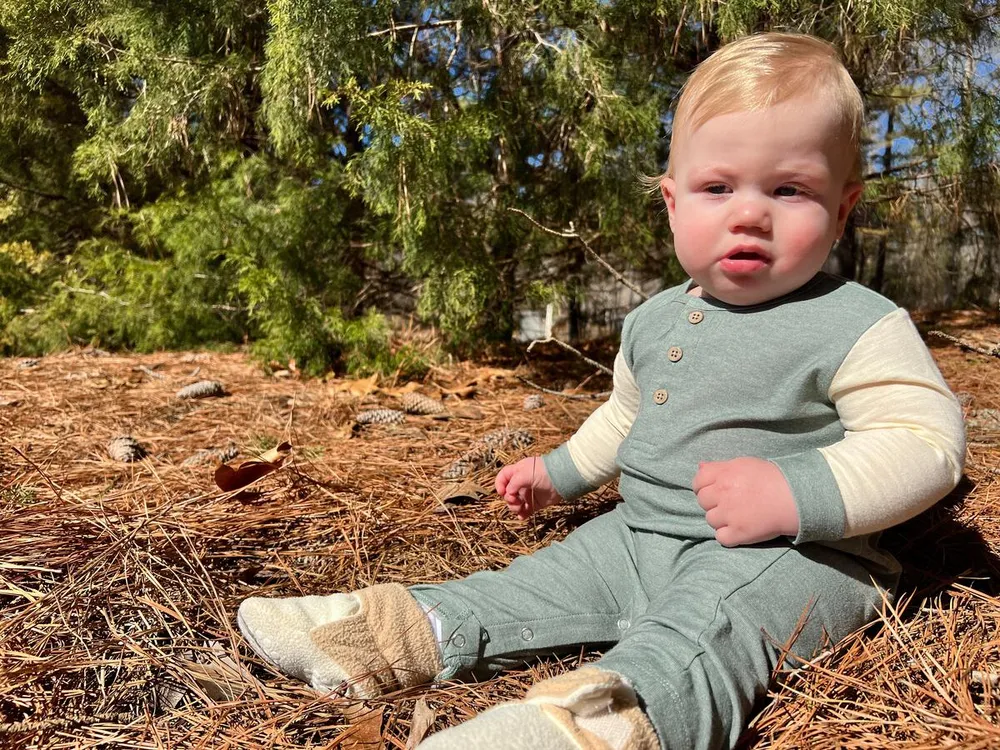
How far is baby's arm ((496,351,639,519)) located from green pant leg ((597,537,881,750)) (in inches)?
15.6

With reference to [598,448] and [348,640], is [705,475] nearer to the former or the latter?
[598,448]

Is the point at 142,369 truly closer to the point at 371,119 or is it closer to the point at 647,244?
the point at 371,119

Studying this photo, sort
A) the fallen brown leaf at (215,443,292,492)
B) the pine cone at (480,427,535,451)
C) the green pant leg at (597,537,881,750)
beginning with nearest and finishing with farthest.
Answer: the green pant leg at (597,537,881,750), the fallen brown leaf at (215,443,292,492), the pine cone at (480,427,535,451)

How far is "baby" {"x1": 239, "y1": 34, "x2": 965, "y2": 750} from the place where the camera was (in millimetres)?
1160

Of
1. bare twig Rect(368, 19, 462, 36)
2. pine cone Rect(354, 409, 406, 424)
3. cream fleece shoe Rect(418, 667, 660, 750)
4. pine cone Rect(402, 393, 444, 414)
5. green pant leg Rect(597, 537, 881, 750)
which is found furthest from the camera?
bare twig Rect(368, 19, 462, 36)

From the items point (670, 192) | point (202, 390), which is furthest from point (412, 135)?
point (670, 192)

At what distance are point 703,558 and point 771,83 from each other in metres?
0.84

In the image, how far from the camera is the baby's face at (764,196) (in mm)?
1248

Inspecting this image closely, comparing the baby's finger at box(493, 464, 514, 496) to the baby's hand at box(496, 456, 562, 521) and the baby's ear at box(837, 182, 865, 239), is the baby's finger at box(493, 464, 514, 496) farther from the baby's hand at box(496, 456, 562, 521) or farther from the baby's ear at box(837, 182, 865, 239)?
the baby's ear at box(837, 182, 865, 239)

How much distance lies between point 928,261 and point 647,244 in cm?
381

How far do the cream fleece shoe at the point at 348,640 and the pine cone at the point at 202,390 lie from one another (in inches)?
91.1

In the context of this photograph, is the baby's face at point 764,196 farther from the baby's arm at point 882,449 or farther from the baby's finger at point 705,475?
the baby's finger at point 705,475

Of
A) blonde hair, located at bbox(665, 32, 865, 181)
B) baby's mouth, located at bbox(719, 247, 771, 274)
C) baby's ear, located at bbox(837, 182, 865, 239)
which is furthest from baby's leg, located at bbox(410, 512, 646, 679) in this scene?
blonde hair, located at bbox(665, 32, 865, 181)

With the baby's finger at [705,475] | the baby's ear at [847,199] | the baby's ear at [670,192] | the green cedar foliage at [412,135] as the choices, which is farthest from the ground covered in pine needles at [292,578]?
the green cedar foliage at [412,135]
